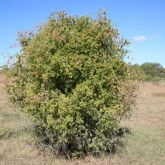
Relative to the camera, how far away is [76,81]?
30.7ft

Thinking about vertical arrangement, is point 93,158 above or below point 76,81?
below

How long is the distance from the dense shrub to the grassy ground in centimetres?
46

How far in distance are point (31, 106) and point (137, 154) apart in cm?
302

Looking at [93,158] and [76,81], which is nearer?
[76,81]

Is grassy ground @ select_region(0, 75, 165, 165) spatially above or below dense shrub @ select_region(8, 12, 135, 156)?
below

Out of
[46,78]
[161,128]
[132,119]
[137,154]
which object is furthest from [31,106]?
[132,119]

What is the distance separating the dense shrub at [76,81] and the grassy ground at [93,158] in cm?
46

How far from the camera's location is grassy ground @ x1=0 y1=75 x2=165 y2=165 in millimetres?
9531

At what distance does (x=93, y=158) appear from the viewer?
974 centimetres

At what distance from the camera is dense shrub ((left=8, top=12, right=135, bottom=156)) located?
29.7 feet

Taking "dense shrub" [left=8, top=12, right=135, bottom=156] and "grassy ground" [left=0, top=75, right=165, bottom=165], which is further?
"grassy ground" [left=0, top=75, right=165, bottom=165]

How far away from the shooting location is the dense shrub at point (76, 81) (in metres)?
9.04

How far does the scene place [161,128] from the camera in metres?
15.0

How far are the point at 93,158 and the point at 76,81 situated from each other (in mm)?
1892
